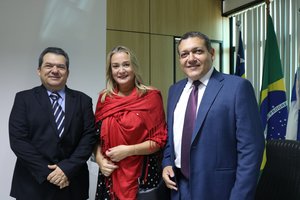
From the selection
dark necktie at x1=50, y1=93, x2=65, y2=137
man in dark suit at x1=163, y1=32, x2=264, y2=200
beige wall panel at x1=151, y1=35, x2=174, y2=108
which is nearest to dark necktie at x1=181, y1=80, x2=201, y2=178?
man in dark suit at x1=163, y1=32, x2=264, y2=200

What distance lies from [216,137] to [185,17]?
9.20 ft

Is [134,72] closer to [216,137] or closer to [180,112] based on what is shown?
[180,112]

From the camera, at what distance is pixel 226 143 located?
1.46 meters

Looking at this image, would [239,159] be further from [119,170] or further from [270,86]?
[270,86]

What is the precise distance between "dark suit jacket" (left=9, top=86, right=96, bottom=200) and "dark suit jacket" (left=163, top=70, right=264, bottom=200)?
768 mm

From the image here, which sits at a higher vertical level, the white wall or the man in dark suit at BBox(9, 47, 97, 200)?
the white wall

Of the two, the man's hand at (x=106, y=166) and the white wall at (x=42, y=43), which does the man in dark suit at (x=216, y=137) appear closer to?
the man's hand at (x=106, y=166)

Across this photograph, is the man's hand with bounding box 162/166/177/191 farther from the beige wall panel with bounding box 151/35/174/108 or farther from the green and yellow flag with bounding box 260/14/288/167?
the beige wall panel with bounding box 151/35/174/108

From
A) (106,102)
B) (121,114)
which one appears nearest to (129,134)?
(121,114)

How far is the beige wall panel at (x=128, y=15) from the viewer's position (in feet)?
11.6

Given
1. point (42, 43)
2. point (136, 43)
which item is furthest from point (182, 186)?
point (136, 43)

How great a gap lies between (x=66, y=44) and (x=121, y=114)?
5.56 feet

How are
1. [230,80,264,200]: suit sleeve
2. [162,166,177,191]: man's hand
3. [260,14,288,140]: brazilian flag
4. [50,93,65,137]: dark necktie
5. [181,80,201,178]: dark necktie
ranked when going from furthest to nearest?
[260,14,288,140]: brazilian flag → [50,93,65,137]: dark necktie → [162,166,177,191]: man's hand → [181,80,201,178]: dark necktie → [230,80,264,200]: suit sleeve

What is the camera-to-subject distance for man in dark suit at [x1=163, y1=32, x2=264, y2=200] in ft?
4.62
